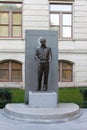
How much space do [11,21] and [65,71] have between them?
16.9ft

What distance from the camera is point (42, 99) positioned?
1298 cm

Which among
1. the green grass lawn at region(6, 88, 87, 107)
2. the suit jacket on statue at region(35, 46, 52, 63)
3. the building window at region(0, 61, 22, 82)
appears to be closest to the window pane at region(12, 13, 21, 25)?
the building window at region(0, 61, 22, 82)

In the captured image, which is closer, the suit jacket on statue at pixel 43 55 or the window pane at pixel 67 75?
the suit jacket on statue at pixel 43 55

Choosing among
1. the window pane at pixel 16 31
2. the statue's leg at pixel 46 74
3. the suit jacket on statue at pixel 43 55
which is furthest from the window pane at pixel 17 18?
the statue's leg at pixel 46 74

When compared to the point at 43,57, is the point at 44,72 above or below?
below

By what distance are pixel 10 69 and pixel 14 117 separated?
1351 cm

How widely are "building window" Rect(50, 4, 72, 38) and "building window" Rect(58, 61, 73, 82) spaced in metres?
1.97

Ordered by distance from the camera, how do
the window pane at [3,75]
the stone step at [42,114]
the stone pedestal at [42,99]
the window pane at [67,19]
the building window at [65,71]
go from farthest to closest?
the window pane at [67,19] < the building window at [65,71] < the window pane at [3,75] < the stone pedestal at [42,99] < the stone step at [42,114]

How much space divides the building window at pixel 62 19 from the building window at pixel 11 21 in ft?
7.53

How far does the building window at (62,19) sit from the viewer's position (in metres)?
25.6

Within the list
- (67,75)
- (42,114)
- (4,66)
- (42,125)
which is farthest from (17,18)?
(42,125)

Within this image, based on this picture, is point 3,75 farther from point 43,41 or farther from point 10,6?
point 43,41

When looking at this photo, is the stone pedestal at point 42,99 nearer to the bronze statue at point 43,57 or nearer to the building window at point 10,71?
the bronze statue at point 43,57

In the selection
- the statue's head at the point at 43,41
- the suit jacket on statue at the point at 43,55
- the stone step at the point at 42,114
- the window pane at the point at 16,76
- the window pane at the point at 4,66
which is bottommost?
the stone step at the point at 42,114
